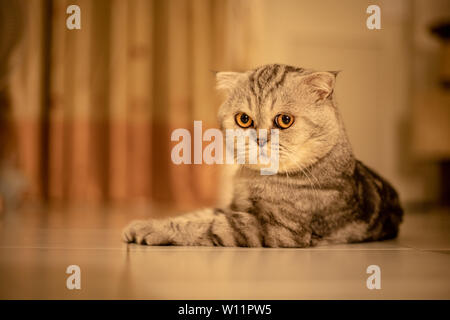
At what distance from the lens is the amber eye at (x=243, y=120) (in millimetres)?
912

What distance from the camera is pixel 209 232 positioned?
0.90m

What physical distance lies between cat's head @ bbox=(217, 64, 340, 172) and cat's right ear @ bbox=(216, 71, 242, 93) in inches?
2.0

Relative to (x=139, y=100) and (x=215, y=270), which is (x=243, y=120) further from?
(x=139, y=100)

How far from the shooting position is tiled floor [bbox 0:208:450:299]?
57 cm

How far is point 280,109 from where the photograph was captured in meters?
0.89

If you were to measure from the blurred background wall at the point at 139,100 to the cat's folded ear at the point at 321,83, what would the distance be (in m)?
1.36

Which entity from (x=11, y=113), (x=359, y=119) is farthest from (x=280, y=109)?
(x=11, y=113)

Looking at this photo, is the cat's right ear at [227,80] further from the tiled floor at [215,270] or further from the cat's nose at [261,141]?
the tiled floor at [215,270]

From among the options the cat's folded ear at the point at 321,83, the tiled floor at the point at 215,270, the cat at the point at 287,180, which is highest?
the cat's folded ear at the point at 321,83

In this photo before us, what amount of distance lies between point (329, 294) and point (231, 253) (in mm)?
292

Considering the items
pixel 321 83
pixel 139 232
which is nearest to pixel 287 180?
pixel 321 83

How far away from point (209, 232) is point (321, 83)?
0.41 meters

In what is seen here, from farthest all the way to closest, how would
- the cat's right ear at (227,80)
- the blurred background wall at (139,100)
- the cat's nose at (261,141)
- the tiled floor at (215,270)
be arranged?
1. the blurred background wall at (139,100)
2. the cat's right ear at (227,80)
3. the cat's nose at (261,141)
4. the tiled floor at (215,270)

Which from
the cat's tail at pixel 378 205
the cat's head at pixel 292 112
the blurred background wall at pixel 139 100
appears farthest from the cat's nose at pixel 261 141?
the blurred background wall at pixel 139 100
